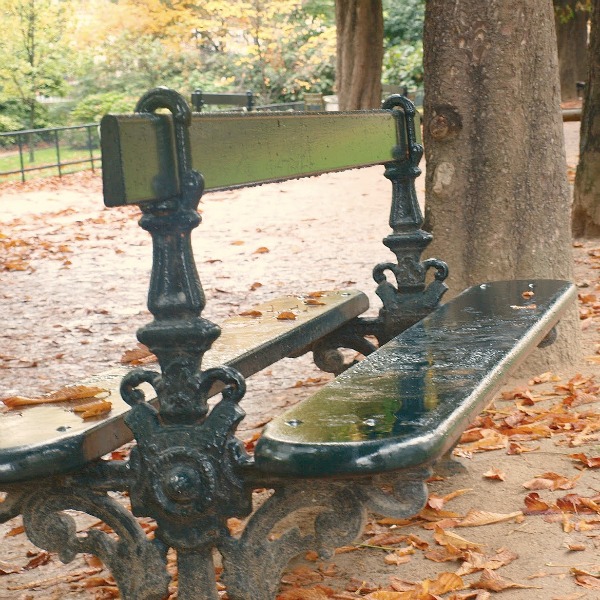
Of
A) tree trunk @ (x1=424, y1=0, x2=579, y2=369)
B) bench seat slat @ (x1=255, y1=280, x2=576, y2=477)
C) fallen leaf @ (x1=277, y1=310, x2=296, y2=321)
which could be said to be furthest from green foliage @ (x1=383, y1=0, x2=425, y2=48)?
bench seat slat @ (x1=255, y1=280, x2=576, y2=477)

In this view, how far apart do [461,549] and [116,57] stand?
30.7 m

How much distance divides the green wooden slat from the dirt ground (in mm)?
1100

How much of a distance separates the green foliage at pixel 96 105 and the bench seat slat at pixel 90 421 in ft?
89.0

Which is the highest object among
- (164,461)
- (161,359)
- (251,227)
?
(161,359)

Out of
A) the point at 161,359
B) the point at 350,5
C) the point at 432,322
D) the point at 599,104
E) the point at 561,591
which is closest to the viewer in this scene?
the point at 161,359

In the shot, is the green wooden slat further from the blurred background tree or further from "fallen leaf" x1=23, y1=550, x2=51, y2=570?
the blurred background tree

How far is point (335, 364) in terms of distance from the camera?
4.66 m

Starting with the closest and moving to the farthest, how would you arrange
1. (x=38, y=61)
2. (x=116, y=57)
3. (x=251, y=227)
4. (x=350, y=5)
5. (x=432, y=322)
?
(x=432, y=322)
(x=251, y=227)
(x=350, y=5)
(x=38, y=61)
(x=116, y=57)

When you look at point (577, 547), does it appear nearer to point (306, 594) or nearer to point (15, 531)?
point (306, 594)

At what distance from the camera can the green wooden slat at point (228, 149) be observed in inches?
85.4

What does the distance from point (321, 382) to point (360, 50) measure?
486 inches

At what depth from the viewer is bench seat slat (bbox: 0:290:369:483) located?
7.75 ft

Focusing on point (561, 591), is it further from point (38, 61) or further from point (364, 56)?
point (38, 61)

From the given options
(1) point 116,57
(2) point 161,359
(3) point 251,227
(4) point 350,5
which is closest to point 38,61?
(1) point 116,57
